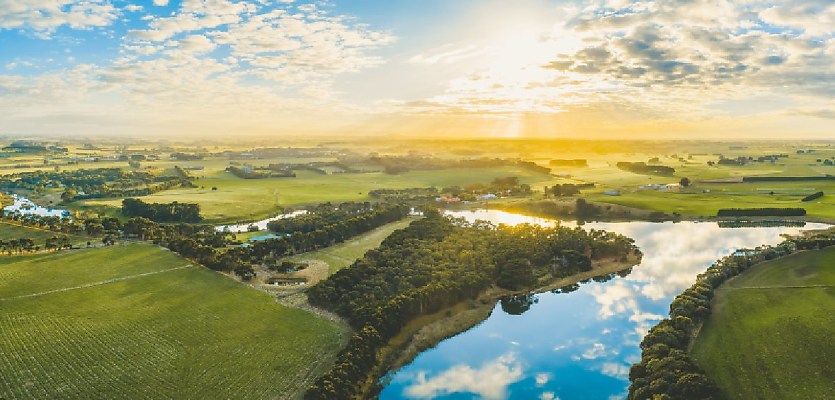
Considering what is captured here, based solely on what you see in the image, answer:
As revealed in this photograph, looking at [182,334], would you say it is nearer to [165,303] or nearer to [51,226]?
[165,303]

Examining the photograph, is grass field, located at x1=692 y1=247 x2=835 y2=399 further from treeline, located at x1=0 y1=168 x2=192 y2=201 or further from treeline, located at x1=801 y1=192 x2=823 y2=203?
treeline, located at x1=0 y1=168 x2=192 y2=201

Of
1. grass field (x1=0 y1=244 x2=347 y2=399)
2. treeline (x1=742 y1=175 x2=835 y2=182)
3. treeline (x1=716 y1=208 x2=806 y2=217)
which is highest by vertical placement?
treeline (x1=742 y1=175 x2=835 y2=182)

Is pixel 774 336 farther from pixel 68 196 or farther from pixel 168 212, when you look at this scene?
pixel 68 196

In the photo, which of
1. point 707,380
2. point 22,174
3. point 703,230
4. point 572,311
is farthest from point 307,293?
point 22,174

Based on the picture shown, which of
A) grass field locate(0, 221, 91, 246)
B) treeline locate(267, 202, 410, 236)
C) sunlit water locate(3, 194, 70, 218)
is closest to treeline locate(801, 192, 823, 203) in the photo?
treeline locate(267, 202, 410, 236)

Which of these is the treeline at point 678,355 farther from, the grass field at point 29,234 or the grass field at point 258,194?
the grass field at point 258,194

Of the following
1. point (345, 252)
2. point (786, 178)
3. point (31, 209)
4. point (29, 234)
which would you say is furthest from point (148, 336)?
point (786, 178)

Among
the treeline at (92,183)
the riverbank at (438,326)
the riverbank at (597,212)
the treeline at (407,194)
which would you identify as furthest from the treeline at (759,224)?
the treeline at (92,183)
